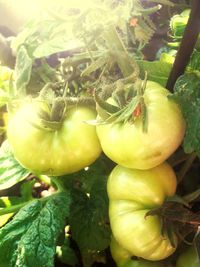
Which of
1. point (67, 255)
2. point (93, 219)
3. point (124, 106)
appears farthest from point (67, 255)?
point (124, 106)

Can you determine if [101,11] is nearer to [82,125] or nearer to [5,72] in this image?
[82,125]

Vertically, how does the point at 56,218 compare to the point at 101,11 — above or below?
below

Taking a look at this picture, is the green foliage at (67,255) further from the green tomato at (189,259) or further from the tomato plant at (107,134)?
the green tomato at (189,259)

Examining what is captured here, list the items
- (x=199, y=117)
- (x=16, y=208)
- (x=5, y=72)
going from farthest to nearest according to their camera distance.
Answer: (x=5, y=72) < (x=16, y=208) < (x=199, y=117)

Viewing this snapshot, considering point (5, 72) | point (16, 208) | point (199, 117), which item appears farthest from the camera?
point (5, 72)

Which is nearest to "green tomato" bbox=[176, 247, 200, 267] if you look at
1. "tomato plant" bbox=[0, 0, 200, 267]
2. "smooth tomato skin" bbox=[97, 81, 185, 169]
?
"tomato plant" bbox=[0, 0, 200, 267]


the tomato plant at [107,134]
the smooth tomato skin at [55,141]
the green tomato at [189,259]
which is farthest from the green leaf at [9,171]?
the green tomato at [189,259]

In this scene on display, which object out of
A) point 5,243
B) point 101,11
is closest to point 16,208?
point 5,243
